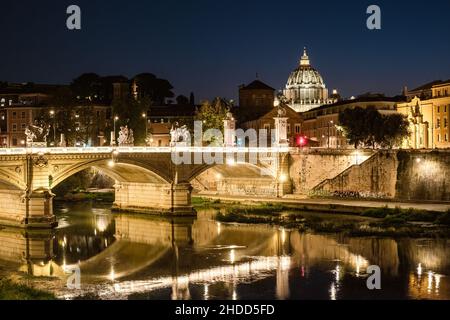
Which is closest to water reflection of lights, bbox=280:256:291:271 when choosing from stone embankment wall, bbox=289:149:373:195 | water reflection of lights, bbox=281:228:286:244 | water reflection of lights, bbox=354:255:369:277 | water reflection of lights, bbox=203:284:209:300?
water reflection of lights, bbox=354:255:369:277

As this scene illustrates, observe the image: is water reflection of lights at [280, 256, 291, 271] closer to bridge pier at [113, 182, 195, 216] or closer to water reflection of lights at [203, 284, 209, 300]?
water reflection of lights at [203, 284, 209, 300]

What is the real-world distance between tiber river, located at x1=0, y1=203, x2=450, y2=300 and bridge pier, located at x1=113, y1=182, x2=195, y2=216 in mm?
3209

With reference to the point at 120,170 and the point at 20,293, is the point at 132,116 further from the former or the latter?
the point at 20,293

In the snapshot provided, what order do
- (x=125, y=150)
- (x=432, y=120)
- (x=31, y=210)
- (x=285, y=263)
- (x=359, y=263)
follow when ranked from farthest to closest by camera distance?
(x=432, y=120) → (x=125, y=150) → (x=31, y=210) → (x=285, y=263) → (x=359, y=263)

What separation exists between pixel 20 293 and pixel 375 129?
138 ft

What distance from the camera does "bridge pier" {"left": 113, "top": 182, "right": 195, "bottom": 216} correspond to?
47875 mm

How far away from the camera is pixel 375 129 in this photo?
6281 cm

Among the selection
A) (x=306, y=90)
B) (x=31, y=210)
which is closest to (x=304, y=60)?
(x=306, y=90)

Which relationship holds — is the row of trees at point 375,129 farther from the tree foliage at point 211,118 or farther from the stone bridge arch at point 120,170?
the stone bridge arch at point 120,170

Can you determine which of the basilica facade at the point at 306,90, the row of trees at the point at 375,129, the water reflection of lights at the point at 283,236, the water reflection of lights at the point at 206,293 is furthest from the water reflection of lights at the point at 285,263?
the basilica facade at the point at 306,90

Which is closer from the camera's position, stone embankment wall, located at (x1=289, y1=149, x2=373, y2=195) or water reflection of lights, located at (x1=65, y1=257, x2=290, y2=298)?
water reflection of lights, located at (x1=65, y1=257, x2=290, y2=298)

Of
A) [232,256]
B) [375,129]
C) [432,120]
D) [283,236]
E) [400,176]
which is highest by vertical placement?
[432,120]

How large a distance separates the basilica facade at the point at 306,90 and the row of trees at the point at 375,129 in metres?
68.0
